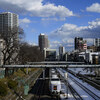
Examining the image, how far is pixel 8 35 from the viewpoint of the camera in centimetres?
4059

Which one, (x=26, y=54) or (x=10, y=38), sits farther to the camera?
(x=26, y=54)

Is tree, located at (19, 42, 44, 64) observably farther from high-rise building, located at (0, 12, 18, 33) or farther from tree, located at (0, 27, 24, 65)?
high-rise building, located at (0, 12, 18, 33)

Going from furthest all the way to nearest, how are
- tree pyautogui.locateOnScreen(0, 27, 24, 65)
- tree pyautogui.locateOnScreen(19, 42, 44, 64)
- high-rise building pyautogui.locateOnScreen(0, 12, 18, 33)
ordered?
high-rise building pyautogui.locateOnScreen(0, 12, 18, 33)
tree pyautogui.locateOnScreen(19, 42, 44, 64)
tree pyautogui.locateOnScreen(0, 27, 24, 65)

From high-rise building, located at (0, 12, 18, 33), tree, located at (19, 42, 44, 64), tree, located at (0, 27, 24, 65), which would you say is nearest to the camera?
tree, located at (0, 27, 24, 65)

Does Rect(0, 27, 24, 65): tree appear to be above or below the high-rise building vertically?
below

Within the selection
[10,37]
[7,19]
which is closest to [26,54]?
[10,37]

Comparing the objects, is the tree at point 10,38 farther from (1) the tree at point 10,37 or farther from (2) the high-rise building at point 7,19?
(2) the high-rise building at point 7,19

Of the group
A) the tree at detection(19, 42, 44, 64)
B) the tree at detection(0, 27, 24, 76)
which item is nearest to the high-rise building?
the tree at detection(19, 42, 44, 64)

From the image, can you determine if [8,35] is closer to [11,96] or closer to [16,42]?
[16,42]

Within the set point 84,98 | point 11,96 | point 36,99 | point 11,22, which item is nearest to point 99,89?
point 84,98

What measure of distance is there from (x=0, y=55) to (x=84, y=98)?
4358cm

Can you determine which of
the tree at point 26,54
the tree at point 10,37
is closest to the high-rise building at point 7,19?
the tree at point 26,54

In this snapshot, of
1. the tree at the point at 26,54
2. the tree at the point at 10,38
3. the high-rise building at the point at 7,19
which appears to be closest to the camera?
the tree at the point at 10,38

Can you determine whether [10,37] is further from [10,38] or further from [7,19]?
[7,19]
